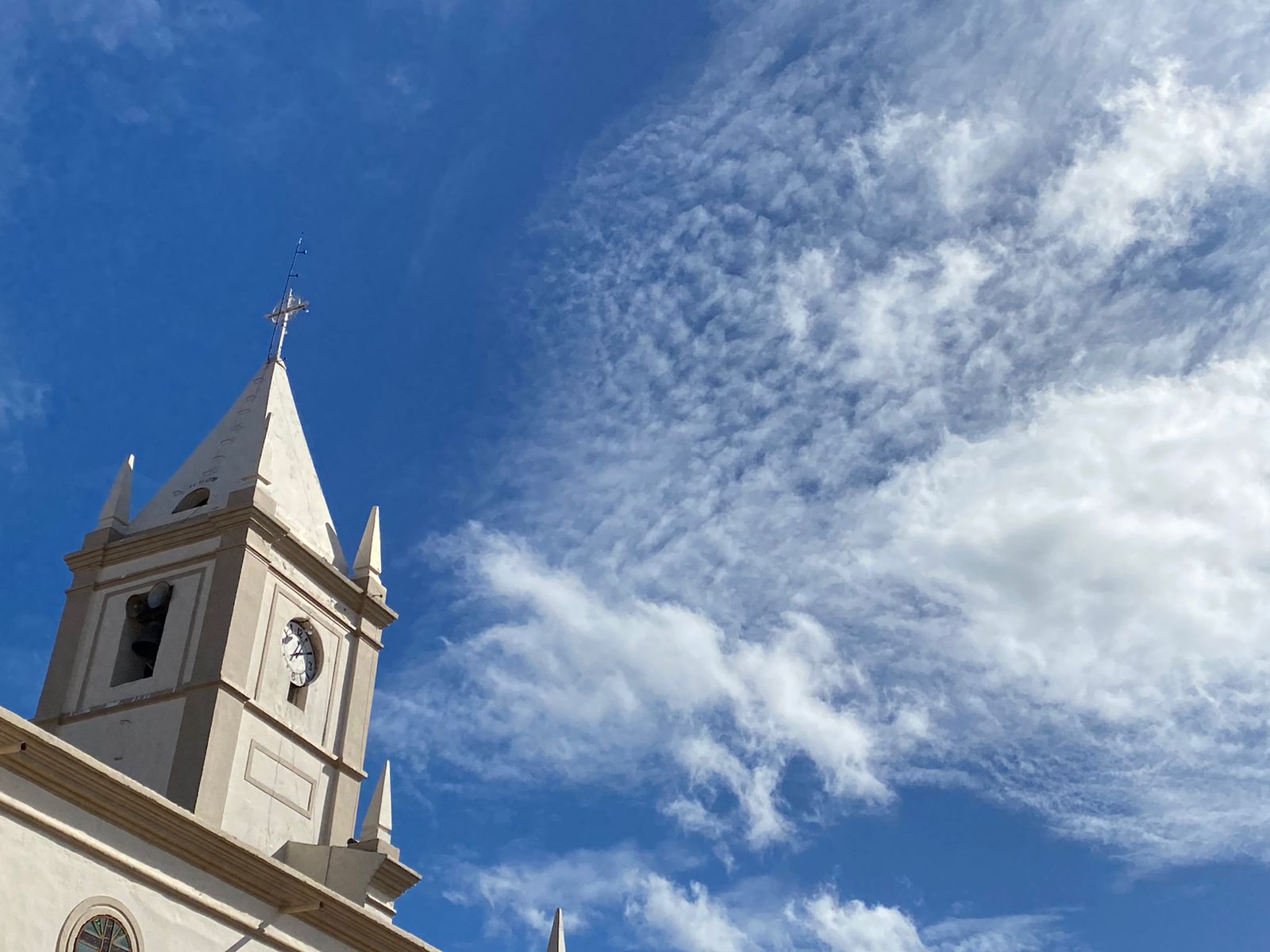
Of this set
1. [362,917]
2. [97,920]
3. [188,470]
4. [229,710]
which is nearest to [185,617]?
[229,710]

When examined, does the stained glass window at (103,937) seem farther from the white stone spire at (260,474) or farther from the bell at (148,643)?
the white stone spire at (260,474)

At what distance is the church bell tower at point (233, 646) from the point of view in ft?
76.6

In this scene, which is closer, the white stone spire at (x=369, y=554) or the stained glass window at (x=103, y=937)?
the stained glass window at (x=103, y=937)

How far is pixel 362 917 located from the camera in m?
20.1

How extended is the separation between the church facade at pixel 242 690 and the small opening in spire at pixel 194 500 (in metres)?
0.03

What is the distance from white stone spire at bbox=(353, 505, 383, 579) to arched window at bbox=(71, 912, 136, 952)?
11640 millimetres

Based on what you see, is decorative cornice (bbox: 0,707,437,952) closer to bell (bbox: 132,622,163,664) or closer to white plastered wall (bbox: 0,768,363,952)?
white plastered wall (bbox: 0,768,363,952)

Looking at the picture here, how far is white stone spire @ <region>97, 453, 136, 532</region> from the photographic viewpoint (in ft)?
88.0

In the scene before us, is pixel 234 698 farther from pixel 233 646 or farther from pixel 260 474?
pixel 260 474

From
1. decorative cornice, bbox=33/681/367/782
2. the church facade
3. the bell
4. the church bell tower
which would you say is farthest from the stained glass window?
the bell

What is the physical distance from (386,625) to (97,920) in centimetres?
1194

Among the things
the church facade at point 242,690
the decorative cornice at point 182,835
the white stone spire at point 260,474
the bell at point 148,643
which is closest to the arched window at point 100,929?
the church facade at point 242,690

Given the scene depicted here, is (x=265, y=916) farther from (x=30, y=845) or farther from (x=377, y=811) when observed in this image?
(x=377, y=811)

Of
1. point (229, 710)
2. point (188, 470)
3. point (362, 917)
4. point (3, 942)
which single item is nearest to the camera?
point (3, 942)
